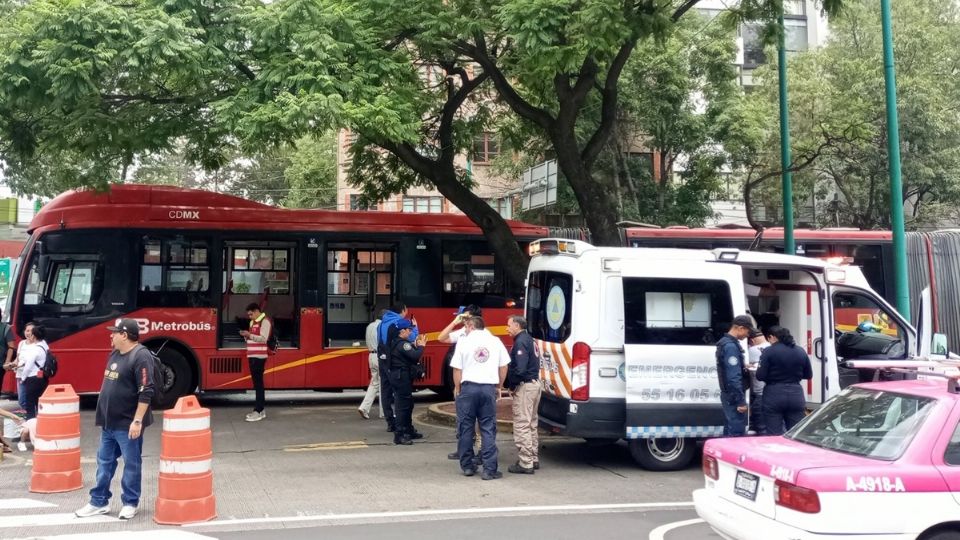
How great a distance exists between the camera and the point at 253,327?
12758 mm

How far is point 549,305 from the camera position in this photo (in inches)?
396

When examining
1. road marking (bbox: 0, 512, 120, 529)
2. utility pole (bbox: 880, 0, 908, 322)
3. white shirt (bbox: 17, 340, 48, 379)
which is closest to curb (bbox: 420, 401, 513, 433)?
white shirt (bbox: 17, 340, 48, 379)

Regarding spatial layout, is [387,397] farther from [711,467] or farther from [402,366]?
[711,467]

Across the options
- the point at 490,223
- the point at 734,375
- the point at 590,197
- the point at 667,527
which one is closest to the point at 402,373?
the point at 490,223

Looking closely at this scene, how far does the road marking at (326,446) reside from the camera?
10.9m

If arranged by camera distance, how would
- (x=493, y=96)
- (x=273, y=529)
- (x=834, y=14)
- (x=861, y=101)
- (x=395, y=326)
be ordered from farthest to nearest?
(x=861, y=101), (x=493, y=96), (x=834, y=14), (x=395, y=326), (x=273, y=529)

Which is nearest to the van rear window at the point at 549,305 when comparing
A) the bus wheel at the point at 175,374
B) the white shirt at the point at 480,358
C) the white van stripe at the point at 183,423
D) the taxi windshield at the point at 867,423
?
the white shirt at the point at 480,358

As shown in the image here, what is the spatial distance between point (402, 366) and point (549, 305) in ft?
6.90

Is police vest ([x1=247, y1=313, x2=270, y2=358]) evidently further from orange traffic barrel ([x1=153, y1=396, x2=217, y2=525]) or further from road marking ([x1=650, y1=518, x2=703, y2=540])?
road marking ([x1=650, y1=518, x2=703, y2=540])

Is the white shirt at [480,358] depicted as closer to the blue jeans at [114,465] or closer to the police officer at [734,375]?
the police officer at [734,375]

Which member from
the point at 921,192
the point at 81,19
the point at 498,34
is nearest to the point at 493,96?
the point at 498,34

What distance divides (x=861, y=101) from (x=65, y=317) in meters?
19.9

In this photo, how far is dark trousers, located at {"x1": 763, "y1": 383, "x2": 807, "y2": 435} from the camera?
A: 8750mm

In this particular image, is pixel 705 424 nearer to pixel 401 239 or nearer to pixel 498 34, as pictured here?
pixel 498 34
